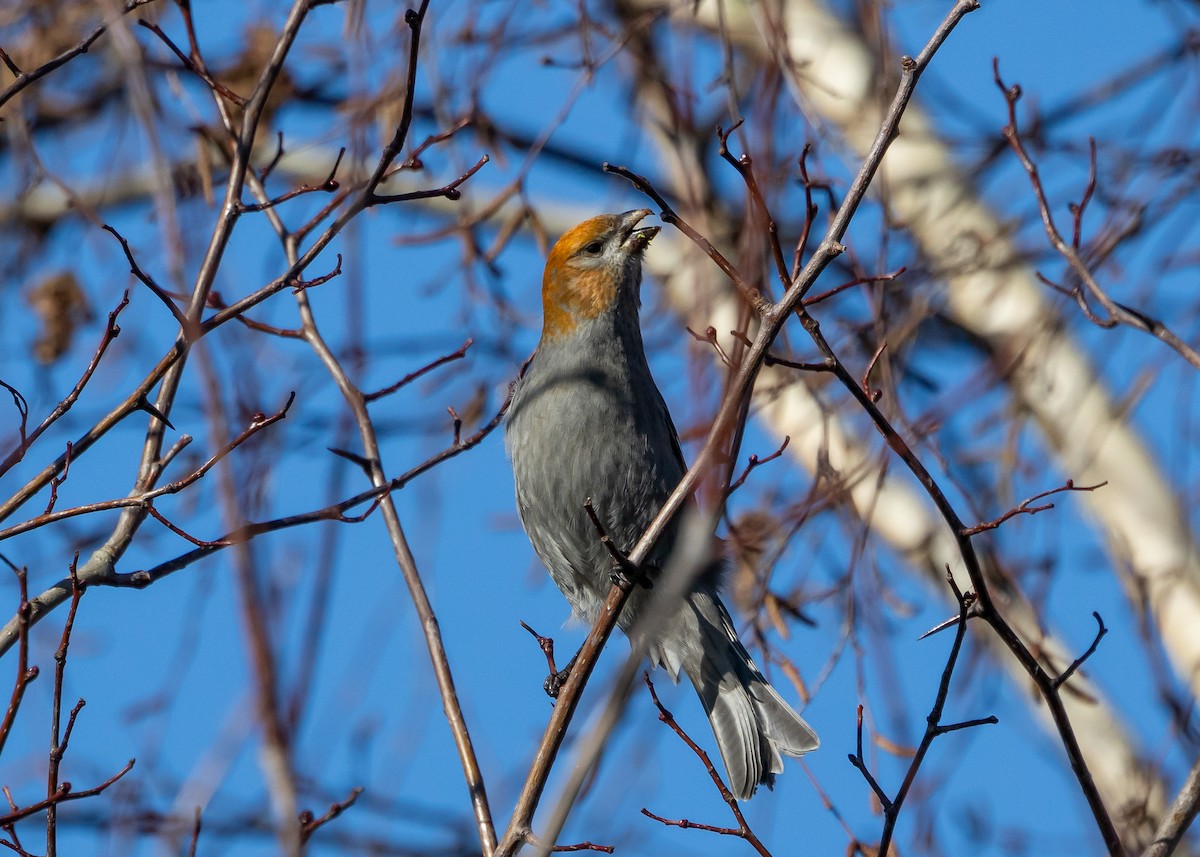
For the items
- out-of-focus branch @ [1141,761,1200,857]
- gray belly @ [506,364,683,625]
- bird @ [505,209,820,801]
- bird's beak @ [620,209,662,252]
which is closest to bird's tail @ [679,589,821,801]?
bird @ [505,209,820,801]

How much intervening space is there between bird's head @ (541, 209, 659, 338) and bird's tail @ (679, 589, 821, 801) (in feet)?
3.66

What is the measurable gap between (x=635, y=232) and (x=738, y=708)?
1757 mm

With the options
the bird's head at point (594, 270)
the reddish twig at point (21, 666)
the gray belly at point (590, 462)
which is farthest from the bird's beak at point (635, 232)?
the reddish twig at point (21, 666)

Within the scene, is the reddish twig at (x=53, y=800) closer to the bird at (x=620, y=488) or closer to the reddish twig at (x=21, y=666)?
the reddish twig at (x=21, y=666)

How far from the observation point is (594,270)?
5.14 meters

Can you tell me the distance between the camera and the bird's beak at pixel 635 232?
16.3 feet

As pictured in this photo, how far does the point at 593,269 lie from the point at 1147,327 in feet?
6.94

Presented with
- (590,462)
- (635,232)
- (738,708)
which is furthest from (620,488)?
(635,232)

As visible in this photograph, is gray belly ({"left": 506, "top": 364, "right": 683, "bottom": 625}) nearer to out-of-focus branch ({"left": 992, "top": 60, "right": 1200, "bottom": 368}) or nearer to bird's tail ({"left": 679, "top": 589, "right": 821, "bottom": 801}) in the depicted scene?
bird's tail ({"left": 679, "top": 589, "right": 821, "bottom": 801})

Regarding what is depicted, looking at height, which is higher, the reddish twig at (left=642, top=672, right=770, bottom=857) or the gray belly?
the gray belly

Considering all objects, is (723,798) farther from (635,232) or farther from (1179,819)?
(635,232)

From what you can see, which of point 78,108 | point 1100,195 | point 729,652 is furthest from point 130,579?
point 78,108

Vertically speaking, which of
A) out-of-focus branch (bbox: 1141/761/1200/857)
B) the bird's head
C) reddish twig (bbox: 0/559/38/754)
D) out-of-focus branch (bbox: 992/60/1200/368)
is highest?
the bird's head

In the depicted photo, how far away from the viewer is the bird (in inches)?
180
